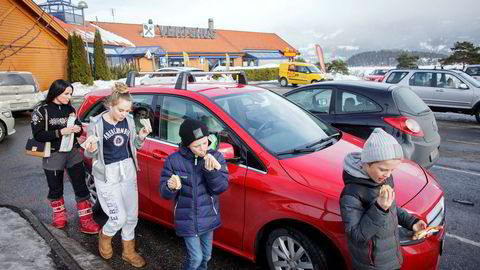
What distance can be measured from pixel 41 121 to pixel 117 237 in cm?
146

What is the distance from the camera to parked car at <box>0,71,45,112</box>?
1164 centimetres

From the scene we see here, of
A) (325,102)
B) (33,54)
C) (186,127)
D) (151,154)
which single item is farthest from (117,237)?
(33,54)

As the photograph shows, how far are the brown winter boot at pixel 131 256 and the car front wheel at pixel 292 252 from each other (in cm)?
124

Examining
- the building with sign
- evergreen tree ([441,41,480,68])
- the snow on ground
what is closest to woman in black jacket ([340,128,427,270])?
the snow on ground

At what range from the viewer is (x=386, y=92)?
5047mm

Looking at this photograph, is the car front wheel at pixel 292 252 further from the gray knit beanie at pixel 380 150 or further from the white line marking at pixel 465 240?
the white line marking at pixel 465 240

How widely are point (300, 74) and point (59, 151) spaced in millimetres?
23966

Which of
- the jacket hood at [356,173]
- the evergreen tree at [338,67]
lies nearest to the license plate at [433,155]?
the jacket hood at [356,173]

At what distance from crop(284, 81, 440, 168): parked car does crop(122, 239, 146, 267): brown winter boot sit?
343cm

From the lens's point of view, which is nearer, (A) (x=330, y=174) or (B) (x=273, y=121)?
(A) (x=330, y=174)

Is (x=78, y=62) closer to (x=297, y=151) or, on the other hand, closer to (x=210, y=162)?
(x=297, y=151)

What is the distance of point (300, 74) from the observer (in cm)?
2620

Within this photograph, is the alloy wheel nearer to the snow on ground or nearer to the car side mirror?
the car side mirror

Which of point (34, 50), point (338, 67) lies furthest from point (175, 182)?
point (338, 67)
